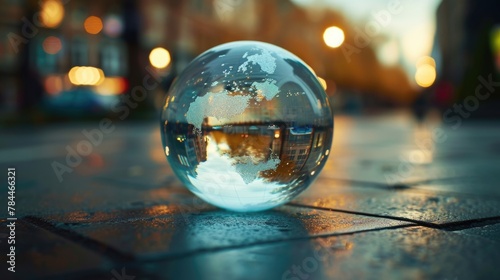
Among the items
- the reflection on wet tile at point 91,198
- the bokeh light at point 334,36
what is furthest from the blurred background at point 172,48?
the reflection on wet tile at point 91,198

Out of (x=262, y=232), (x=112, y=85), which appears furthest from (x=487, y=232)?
(x=112, y=85)

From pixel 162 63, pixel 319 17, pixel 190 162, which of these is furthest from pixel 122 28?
pixel 319 17

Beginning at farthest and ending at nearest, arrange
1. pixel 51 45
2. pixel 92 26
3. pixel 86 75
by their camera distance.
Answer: pixel 86 75 < pixel 92 26 < pixel 51 45

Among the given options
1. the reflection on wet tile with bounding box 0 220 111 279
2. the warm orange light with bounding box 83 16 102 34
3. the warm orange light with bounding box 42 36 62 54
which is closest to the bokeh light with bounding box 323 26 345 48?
the reflection on wet tile with bounding box 0 220 111 279

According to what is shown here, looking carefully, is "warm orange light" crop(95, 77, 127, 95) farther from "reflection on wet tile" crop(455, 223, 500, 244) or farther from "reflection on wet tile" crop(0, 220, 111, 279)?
"reflection on wet tile" crop(455, 223, 500, 244)

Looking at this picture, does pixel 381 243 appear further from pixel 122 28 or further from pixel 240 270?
pixel 122 28

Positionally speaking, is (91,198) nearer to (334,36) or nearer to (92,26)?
(334,36)

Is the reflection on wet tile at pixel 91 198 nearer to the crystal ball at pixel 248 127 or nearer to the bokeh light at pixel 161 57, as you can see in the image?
the crystal ball at pixel 248 127
